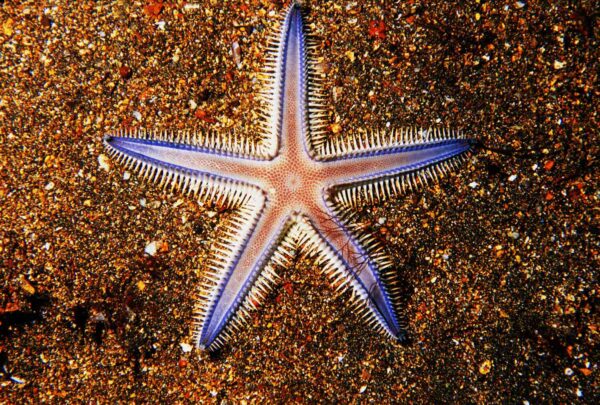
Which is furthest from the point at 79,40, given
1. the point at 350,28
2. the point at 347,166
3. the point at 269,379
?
the point at 269,379

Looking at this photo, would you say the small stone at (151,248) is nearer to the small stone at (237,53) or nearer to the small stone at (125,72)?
the small stone at (125,72)

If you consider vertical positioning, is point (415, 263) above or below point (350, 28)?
below

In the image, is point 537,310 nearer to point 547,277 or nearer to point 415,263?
point 547,277

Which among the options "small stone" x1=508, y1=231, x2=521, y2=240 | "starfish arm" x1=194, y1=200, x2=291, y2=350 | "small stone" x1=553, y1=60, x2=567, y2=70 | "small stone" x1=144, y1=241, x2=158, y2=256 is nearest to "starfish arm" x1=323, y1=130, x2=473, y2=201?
"starfish arm" x1=194, y1=200, x2=291, y2=350

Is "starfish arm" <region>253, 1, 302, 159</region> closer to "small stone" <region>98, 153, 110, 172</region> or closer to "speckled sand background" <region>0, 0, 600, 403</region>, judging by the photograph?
"speckled sand background" <region>0, 0, 600, 403</region>

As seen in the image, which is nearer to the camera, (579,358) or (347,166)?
(347,166)

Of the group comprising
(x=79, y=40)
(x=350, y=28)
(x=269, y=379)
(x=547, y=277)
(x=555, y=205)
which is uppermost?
(x=350, y=28)

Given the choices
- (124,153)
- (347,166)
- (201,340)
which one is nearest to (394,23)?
(347,166)
